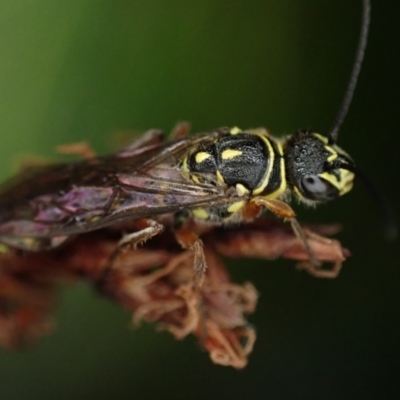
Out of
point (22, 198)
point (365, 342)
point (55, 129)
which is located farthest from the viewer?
point (55, 129)

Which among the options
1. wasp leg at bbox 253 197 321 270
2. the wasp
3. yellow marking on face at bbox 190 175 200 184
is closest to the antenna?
the wasp

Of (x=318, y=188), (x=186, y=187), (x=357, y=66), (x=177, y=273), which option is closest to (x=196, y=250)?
(x=177, y=273)

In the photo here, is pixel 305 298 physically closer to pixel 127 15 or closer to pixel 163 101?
pixel 163 101

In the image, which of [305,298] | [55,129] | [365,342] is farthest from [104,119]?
[365,342]

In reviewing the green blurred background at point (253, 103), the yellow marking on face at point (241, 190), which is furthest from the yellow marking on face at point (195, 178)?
the green blurred background at point (253, 103)

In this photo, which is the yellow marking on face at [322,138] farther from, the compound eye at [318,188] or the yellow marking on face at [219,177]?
the yellow marking on face at [219,177]

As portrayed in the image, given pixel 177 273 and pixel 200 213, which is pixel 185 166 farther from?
pixel 177 273
